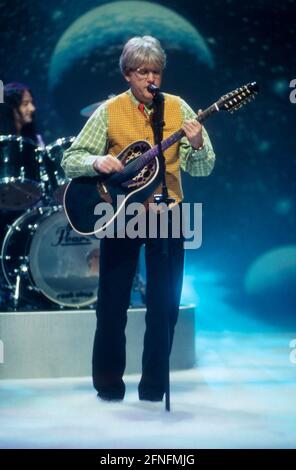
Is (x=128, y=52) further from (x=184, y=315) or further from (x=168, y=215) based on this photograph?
(x=184, y=315)

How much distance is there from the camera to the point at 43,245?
5492 mm

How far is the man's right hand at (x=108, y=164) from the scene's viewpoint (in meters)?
3.64

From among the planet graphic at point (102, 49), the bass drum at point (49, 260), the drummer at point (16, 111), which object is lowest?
the bass drum at point (49, 260)

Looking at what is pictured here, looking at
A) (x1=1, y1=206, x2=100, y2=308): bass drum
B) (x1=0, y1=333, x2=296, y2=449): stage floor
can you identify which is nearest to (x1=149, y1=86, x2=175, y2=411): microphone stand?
(x1=0, y1=333, x2=296, y2=449): stage floor

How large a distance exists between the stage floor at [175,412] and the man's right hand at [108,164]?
3.58 feet

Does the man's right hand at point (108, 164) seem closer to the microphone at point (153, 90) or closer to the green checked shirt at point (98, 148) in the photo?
the green checked shirt at point (98, 148)

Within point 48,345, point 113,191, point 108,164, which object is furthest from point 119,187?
point 48,345

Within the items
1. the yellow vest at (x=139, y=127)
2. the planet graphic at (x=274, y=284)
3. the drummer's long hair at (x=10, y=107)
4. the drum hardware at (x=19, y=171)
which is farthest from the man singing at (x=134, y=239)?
the planet graphic at (x=274, y=284)

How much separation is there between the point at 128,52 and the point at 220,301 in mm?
4088

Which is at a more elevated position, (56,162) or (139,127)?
(56,162)

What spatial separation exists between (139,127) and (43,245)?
188cm

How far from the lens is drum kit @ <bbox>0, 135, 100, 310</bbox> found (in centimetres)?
540

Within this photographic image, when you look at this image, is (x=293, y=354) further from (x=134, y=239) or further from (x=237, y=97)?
(x=237, y=97)

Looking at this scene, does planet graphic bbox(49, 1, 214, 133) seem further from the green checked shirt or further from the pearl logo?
the green checked shirt
